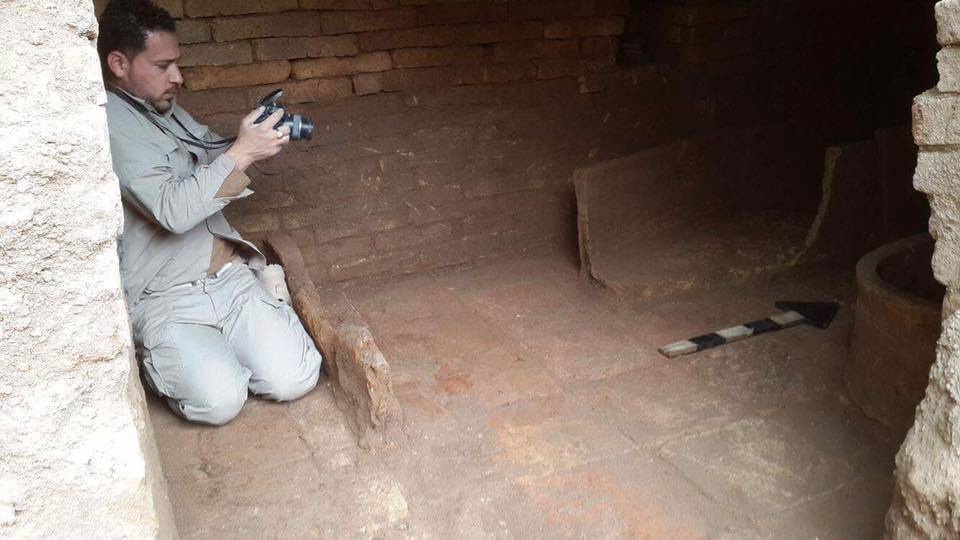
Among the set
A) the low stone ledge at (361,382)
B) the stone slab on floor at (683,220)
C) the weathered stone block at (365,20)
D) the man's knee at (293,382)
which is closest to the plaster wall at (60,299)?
the low stone ledge at (361,382)

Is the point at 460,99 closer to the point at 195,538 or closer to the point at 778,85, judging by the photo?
the point at 778,85

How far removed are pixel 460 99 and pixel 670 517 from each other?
2495 mm

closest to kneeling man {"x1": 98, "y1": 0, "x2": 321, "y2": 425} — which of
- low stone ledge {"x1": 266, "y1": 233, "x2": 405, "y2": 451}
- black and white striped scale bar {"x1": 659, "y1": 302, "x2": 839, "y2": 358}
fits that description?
low stone ledge {"x1": 266, "y1": 233, "x2": 405, "y2": 451}

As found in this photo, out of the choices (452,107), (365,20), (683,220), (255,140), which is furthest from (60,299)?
(683,220)

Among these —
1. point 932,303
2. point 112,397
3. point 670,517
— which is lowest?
point 670,517

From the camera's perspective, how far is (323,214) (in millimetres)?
4180

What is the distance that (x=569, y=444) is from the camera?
284 centimetres

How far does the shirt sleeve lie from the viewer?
282 cm

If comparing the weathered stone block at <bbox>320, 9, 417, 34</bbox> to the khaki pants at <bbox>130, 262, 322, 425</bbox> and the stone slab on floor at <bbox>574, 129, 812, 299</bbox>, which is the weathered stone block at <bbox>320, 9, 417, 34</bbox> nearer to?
the stone slab on floor at <bbox>574, 129, 812, 299</bbox>

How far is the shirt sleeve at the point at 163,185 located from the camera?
2820mm

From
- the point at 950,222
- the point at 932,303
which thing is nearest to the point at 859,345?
the point at 932,303

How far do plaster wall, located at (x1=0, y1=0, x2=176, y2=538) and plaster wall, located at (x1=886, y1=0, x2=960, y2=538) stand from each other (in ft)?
5.35

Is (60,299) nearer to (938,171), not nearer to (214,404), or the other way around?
(214,404)

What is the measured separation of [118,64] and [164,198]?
501mm
